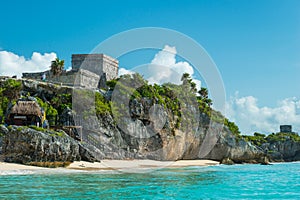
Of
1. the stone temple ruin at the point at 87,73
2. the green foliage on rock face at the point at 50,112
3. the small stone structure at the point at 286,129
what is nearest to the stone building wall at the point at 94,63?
the stone temple ruin at the point at 87,73

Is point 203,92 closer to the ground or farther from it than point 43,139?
farther from it

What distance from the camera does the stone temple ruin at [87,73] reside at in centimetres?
4934

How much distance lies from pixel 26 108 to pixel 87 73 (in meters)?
15.9

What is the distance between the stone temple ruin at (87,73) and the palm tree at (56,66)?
59 cm

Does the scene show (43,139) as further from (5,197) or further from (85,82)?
(85,82)

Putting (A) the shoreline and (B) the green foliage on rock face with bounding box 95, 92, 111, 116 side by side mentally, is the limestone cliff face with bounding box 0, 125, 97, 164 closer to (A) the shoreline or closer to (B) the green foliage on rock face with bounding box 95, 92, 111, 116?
(A) the shoreline

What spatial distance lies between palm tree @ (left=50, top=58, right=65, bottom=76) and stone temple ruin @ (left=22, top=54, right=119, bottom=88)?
590 millimetres

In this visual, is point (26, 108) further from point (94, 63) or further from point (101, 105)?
point (94, 63)

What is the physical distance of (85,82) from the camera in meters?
50.3

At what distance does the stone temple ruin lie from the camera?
4934 cm

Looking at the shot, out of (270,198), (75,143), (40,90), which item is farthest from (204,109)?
(270,198)

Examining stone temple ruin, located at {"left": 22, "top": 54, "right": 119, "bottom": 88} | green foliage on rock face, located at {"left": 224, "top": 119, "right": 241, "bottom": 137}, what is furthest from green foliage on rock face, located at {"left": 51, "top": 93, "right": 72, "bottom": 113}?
green foliage on rock face, located at {"left": 224, "top": 119, "right": 241, "bottom": 137}

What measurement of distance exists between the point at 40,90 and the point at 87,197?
98.6 ft

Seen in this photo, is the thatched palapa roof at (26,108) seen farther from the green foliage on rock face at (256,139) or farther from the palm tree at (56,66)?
the green foliage on rock face at (256,139)
